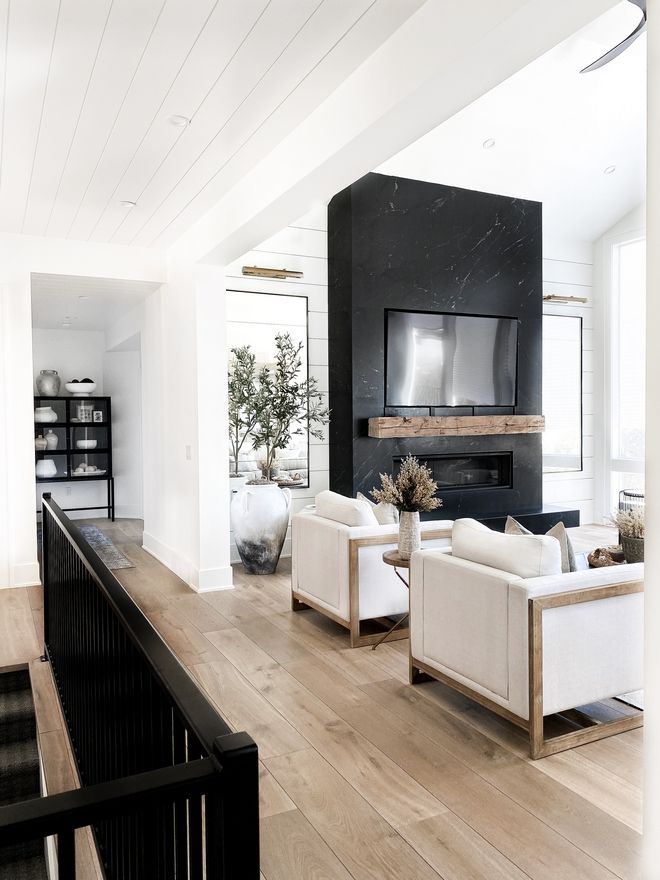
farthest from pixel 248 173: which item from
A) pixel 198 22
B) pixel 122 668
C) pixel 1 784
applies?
pixel 1 784

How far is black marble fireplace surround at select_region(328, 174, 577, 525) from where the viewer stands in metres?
5.84

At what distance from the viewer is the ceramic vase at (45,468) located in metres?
8.11

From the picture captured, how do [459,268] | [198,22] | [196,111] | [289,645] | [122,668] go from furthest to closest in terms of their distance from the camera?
[459,268]
[289,645]
[196,111]
[198,22]
[122,668]

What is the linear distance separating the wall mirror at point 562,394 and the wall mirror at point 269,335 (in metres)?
3.13

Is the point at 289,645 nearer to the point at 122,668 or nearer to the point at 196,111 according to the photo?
the point at 122,668

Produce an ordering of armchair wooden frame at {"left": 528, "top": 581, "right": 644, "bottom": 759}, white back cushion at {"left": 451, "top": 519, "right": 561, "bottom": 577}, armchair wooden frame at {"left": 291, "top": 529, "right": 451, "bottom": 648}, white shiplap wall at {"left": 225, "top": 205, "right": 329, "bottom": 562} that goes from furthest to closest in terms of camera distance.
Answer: white shiplap wall at {"left": 225, "top": 205, "right": 329, "bottom": 562}
armchair wooden frame at {"left": 291, "top": 529, "right": 451, "bottom": 648}
white back cushion at {"left": 451, "top": 519, "right": 561, "bottom": 577}
armchair wooden frame at {"left": 528, "top": 581, "right": 644, "bottom": 759}

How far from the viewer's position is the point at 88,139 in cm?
335

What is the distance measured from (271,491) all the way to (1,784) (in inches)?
109

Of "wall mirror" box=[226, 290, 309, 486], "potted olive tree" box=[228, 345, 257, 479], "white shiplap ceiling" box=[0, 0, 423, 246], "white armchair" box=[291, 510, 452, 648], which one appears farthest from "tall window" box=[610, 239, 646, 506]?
"white shiplap ceiling" box=[0, 0, 423, 246]

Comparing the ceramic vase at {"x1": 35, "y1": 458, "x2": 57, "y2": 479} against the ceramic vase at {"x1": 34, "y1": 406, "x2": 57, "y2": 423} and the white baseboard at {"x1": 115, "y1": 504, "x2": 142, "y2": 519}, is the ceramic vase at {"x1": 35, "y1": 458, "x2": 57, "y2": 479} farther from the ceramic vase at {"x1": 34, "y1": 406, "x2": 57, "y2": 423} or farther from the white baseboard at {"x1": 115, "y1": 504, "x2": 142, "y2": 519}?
the white baseboard at {"x1": 115, "y1": 504, "x2": 142, "y2": 519}

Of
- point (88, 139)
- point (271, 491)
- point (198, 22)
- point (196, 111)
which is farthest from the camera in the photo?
point (271, 491)

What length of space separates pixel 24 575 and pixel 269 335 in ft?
8.98

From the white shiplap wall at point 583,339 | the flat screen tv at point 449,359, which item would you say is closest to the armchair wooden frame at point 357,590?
the flat screen tv at point 449,359

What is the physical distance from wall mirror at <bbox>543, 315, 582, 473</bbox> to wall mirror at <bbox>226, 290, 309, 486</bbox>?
3128 millimetres
